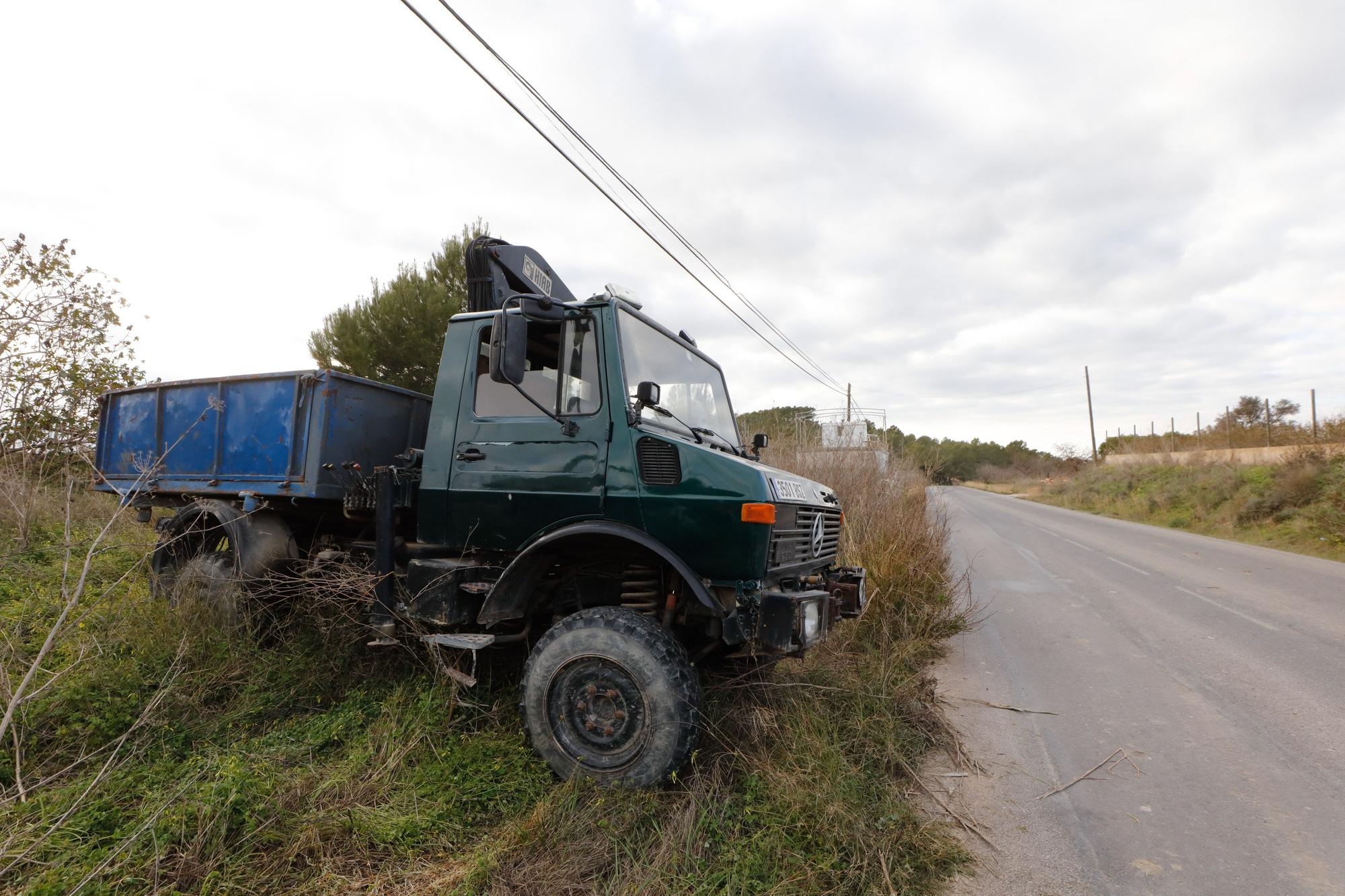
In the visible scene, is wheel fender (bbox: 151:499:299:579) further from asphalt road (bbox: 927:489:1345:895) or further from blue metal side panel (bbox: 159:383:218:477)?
asphalt road (bbox: 927:489:1345:895)

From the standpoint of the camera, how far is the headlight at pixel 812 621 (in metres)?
3.28

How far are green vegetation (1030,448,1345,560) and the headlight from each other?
40.1 feet

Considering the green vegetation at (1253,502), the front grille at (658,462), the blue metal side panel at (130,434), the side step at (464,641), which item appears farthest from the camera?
the green vegetation at (1253,502)

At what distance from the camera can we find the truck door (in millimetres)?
3631

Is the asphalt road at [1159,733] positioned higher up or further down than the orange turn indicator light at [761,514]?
further down

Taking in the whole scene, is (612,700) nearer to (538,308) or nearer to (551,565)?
(551,565)

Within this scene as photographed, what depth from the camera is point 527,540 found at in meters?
3.76

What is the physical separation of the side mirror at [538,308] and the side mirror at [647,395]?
606 mm

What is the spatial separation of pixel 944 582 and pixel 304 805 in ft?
19.1

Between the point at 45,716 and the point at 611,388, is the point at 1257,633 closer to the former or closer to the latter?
the point at 611,388

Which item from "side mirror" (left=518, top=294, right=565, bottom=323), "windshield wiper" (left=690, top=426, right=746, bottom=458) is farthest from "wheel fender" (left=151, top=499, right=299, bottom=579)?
"windshield wiper" (left=690, top=426, right=746, bottom=458)

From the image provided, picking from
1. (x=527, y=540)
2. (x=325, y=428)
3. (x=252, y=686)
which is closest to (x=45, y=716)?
(x=252, y=686)

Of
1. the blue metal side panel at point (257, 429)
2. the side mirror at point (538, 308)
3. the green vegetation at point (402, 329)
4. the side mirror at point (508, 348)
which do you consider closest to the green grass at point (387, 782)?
the blue metal side panel at point (257, 429)

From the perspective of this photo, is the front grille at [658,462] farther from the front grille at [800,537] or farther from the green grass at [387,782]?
the green grass at [387,782]
